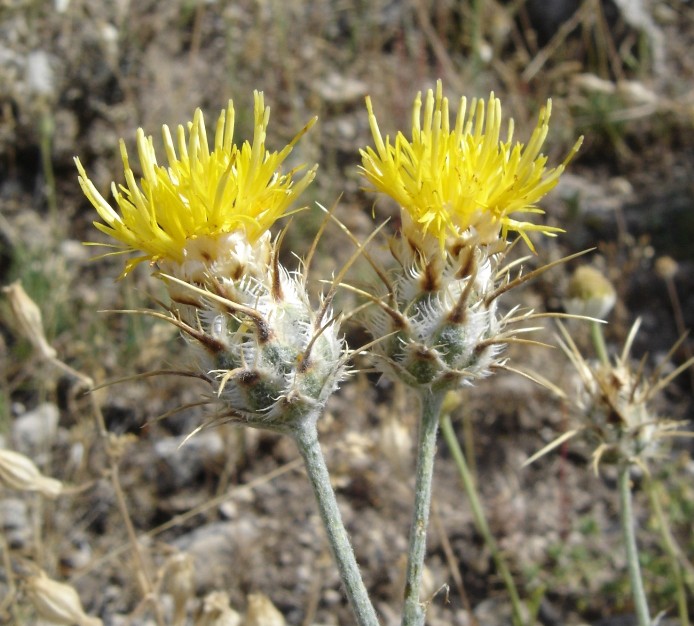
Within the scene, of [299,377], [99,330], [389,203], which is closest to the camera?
[299,377]

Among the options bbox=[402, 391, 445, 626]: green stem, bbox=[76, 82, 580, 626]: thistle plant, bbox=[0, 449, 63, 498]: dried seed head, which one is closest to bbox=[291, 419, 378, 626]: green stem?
bbox=[76, 82, 580, 626]: thistle plant

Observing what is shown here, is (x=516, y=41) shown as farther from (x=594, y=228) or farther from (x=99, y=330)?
(x=99, y=330)

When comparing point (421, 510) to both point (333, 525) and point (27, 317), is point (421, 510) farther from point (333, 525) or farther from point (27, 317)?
point (27, 317)

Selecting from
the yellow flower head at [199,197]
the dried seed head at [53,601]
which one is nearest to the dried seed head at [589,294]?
the yellow flower head at [199,197]

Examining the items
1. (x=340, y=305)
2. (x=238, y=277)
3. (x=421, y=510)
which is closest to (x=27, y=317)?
(x=238, y=277)

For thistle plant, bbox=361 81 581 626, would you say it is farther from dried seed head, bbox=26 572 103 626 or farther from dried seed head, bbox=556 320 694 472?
dried seed head, bbox=26 572 103 626

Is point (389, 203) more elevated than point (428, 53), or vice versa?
point (428, 53)

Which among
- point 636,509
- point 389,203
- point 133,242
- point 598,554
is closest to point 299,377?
point 133,242
